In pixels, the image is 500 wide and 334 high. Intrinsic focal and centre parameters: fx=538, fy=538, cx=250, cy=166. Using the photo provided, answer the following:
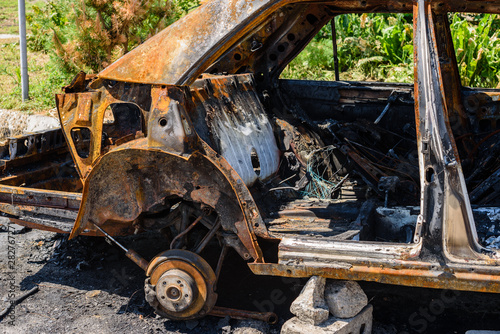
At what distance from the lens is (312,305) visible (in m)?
3.26

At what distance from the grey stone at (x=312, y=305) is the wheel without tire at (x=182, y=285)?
2.38ft

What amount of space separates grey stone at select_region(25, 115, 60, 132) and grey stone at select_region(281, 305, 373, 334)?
6.13 metres

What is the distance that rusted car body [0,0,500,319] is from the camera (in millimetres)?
3105

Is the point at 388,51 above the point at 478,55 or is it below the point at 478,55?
above

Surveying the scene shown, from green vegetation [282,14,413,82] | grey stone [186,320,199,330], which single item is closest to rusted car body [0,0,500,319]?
grey stone [186,320,199,330]

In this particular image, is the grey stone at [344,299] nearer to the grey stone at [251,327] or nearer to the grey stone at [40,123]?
the grey stone at [251,327]

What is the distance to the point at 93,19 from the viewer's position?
27.4 ft

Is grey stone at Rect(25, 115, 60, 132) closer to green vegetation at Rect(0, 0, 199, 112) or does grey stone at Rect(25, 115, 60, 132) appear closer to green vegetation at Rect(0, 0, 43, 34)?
green vegetation at Rect(0, 0, 199, 112)

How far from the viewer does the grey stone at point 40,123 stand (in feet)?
27.2

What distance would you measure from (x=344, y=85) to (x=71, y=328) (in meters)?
3.50

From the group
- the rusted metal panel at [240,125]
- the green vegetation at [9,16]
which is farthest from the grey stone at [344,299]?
the green vegetation at [9,16]

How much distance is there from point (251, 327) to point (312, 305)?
0.69 m

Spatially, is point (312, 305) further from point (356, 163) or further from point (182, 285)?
point (356, 163)

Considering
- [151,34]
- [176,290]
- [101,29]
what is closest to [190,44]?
[176,290]
